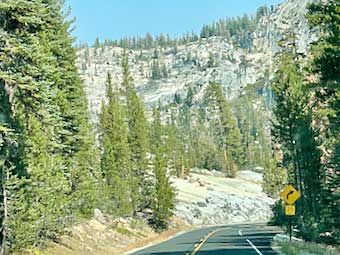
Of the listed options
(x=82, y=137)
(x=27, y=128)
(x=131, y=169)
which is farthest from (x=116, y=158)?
(x=27, y=128)

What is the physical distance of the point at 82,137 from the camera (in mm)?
37812

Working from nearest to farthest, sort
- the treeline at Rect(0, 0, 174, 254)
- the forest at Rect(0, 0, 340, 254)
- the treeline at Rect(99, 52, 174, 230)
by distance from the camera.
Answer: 1. the treeline at Rect(0, 0, 174, 254)
2. the forest at Rect(0, 0, 340, 254)
3. the treeline at Rect(99, 52, 174, 230)

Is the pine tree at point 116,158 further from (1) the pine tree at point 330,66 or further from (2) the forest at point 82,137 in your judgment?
(1) the pine tree at point 330,66

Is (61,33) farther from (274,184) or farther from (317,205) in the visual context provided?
(274,184)

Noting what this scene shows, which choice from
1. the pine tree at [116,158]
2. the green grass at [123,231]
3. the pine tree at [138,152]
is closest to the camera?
the green grass at [123,231]

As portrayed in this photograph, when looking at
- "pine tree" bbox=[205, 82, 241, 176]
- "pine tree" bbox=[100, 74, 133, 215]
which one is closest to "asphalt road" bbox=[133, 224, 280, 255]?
"pine tree" bbox=[100, 74, 133, 215]

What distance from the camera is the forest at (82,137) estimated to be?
1864 centimetres

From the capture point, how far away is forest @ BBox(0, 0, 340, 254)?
61.2 ft

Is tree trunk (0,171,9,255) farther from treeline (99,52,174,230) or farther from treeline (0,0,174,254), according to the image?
treeline (99,52,174,230)

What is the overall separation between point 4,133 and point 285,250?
15431 millimetres

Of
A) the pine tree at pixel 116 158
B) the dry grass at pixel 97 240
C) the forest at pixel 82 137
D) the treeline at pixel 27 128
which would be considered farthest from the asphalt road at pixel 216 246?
the pine tree at pixel 116 158

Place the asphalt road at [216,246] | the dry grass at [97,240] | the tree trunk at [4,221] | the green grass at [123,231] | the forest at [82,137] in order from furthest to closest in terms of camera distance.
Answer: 1. the green grass at [123,231]
2. the dry grass at [97,240]
3. the asphalt road at [216,246]
4. the tree trunk at [4,221]
5. the forest at [82,137]

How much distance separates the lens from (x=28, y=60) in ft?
60.8

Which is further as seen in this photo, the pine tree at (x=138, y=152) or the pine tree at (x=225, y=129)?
the pine tree at (x=225, y=129)
